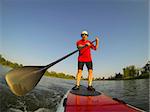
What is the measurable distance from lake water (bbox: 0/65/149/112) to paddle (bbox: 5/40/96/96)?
0.07 metres

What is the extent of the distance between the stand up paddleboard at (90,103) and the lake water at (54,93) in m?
0.07

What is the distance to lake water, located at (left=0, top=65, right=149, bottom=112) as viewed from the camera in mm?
2258

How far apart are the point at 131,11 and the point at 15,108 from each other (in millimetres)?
917

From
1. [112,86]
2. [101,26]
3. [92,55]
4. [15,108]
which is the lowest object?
[15,108]

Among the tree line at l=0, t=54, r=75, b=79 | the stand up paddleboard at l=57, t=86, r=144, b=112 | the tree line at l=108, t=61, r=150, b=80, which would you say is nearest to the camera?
the stand up paddleboard at l=57, t=86, r=144, b=112

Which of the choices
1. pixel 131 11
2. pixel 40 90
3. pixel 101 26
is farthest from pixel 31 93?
pixel 131 11

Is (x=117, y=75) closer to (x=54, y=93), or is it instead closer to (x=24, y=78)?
(x=54, y=93)

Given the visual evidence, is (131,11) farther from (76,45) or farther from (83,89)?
(83,89)

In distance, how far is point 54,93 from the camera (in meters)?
2.36

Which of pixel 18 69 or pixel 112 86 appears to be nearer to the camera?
pixel 18 69

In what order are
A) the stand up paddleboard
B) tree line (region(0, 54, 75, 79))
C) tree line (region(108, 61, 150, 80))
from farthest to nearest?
1. tree line (region(108, 61, 150, 80))
2. tree line (region(0, 54, 75, 79))
3. the stand up paddleboard

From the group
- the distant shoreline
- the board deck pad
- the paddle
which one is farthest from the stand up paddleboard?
the paddle

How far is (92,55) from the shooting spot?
2.32m

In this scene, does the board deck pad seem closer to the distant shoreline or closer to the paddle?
the distant shoreline
